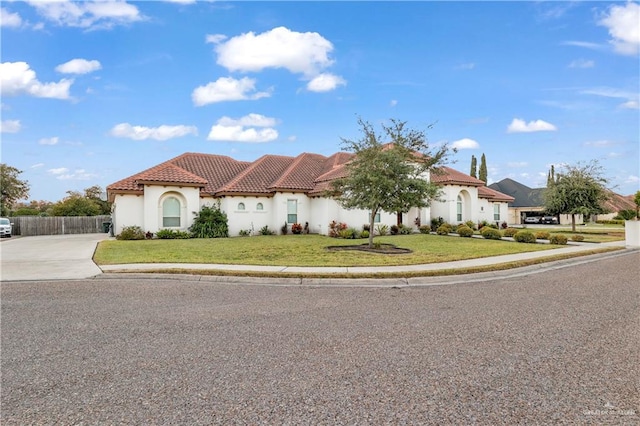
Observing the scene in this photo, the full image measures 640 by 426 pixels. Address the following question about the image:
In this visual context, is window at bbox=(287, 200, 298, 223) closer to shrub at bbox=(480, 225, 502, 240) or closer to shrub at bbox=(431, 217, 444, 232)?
shrub at bbox=(431, 217, 444, 232)

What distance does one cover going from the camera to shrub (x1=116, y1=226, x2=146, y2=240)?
931 inches

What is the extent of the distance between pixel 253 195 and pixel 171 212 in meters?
5.75

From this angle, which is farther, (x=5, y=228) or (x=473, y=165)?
(x=473, y=165)

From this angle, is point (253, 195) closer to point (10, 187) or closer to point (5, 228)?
point (5, 228)

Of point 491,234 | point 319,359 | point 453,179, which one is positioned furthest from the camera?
point 453,179

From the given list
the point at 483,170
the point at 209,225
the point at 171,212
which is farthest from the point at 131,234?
the point at 483,170

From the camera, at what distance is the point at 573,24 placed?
15.7m

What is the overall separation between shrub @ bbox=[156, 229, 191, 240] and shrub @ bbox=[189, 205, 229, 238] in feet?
2.85

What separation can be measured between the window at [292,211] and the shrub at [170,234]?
7454 millimetres

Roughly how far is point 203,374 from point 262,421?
4.01ft

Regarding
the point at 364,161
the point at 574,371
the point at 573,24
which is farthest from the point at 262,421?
the point at 573,24

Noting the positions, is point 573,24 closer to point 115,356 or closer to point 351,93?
point 351,93

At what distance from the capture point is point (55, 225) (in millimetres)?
34375

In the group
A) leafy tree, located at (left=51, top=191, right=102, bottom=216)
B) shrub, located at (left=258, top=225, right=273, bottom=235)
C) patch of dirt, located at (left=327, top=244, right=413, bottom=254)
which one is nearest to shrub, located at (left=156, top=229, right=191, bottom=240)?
A: shrub, located at (left=258, top=225, right=273, bottom=235)
